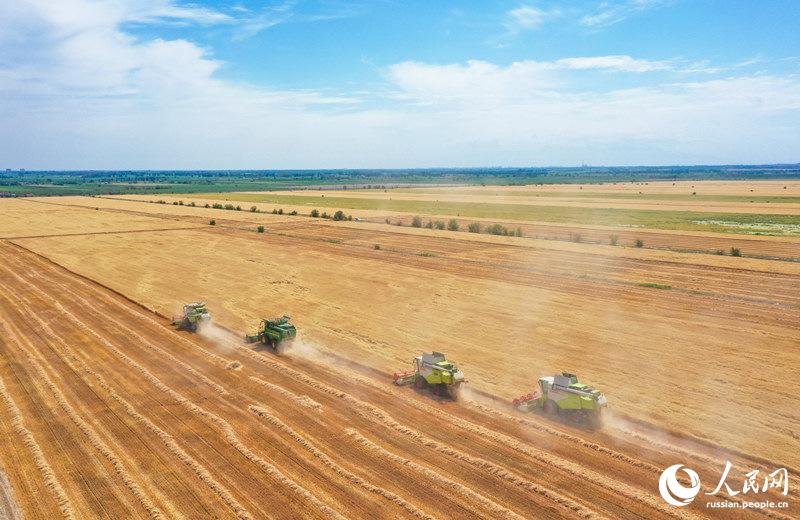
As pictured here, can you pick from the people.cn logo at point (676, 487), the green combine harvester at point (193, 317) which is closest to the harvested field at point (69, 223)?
the green combine harvester at point (193, 317)

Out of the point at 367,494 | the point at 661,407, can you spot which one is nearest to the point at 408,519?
the point at 367,494

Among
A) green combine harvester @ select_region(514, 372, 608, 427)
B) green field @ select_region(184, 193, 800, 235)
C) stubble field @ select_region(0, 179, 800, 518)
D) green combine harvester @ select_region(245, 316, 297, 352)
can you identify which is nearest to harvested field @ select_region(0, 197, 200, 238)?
stubble field @ select_region(0, 179, 800, 518)

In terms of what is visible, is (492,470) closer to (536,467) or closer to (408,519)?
(536,467)

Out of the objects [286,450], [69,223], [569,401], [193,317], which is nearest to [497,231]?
[193,317]

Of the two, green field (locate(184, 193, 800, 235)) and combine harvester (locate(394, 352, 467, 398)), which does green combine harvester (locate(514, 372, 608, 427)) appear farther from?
green field (locate(184, 193, 800, 235))

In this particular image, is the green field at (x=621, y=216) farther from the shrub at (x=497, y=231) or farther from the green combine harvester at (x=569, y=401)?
the green combine harvester at (x=569, y=401)
